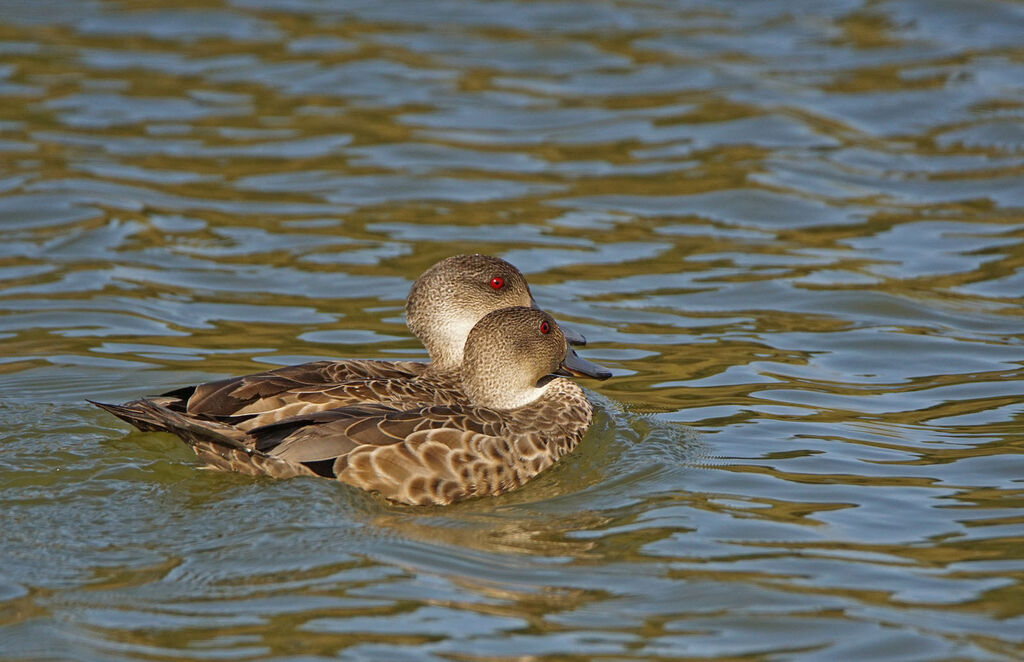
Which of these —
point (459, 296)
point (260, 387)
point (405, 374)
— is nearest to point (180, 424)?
point (260, 387)

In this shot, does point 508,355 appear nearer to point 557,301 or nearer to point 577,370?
point 577,370

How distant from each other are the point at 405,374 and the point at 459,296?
73cm

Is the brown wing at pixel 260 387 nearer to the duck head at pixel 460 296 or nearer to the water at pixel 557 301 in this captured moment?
the water at pixel 557 301

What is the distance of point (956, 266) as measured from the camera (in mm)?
11211

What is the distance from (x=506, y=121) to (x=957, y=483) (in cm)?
842

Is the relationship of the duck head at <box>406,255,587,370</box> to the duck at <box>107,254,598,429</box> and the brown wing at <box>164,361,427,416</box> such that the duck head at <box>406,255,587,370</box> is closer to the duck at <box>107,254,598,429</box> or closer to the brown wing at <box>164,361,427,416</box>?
the duck at <box>107,254,598,429</box>

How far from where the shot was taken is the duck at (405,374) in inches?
290

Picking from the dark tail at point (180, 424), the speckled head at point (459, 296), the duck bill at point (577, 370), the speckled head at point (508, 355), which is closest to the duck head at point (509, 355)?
the speckled head at point (508, 355)

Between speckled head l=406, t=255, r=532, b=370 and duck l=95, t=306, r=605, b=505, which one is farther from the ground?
speckled head l=406, t=255, r=532, b=370

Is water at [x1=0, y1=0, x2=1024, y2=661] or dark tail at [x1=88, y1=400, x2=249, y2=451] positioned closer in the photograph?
water at [x1=0, y1=0, x2=1024, y2=661]

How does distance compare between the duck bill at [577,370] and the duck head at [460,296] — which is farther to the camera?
the duck head at [460,296]

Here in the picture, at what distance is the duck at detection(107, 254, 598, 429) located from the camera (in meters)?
7.36

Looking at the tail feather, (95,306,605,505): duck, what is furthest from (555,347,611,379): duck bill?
the tail feather

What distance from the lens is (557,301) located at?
35.6 ft
